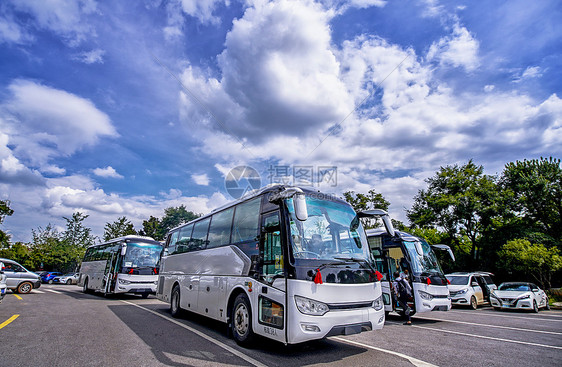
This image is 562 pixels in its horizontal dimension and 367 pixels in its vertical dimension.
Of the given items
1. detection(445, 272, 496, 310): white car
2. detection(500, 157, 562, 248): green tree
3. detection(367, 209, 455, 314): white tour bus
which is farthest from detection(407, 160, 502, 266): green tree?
detection(367, 209, 455, 314): white tour bus

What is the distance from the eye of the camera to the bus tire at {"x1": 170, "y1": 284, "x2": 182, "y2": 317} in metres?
10.1

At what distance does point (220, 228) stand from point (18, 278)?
1727cm

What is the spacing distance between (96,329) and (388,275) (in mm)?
9252

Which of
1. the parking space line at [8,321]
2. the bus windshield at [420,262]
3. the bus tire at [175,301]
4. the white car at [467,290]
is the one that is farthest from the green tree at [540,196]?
the parking space line at [8,321]

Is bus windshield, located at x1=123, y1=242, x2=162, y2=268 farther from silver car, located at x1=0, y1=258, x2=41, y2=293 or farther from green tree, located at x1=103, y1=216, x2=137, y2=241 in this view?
green tree, located at x1=103, y1=216, x2=137, y2=241

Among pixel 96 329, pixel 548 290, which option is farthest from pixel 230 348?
pixel 548 290

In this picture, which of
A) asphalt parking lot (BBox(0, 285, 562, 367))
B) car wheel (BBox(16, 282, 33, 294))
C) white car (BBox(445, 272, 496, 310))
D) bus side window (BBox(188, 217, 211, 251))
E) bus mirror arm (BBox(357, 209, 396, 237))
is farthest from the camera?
car wheel (BBox(16, 282, 33, 294))

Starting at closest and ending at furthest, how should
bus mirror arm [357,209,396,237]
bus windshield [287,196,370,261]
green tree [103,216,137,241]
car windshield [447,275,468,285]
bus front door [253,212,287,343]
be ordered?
bus front door [253,212,287,343] → bus windshield [287,196,370,261] → bus mirror arm [357,209,396,237] → car windshield [447,275,468,285] → green tree [103,216,137,241]

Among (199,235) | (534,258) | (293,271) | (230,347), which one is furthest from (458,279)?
(293,271)

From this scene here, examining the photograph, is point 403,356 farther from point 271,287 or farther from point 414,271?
point 414,271

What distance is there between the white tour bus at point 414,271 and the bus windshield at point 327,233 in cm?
→ 409

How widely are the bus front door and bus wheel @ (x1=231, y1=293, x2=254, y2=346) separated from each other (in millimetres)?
338

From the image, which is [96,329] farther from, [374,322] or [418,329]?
[418,329]

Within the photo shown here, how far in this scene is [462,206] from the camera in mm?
27859
